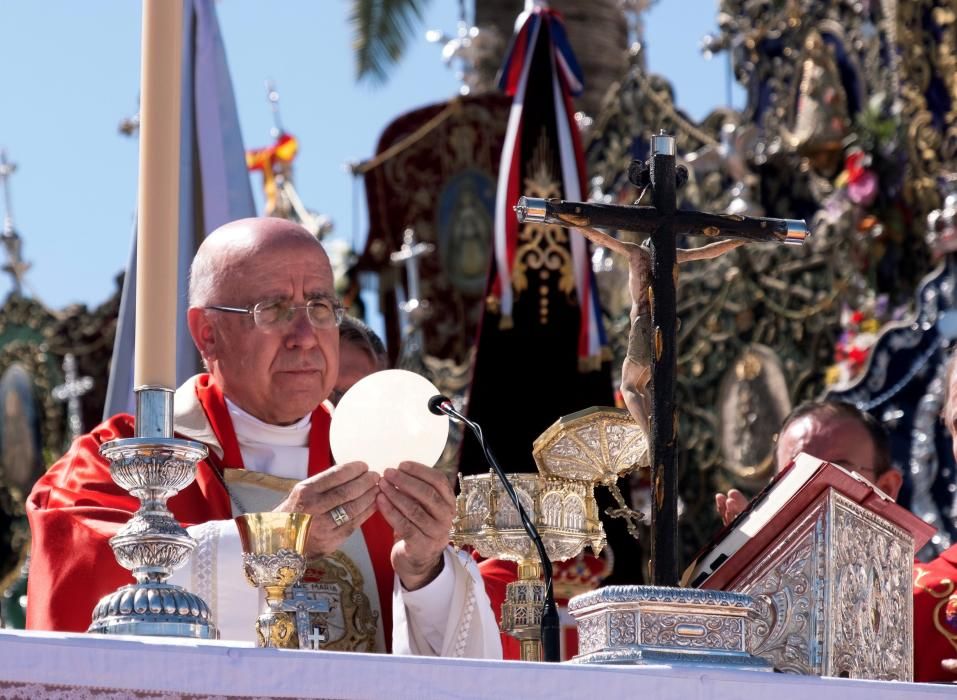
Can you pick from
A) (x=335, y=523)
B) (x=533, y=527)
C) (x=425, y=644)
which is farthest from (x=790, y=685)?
(x=425, y=644)

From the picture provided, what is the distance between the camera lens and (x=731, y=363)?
1028cm

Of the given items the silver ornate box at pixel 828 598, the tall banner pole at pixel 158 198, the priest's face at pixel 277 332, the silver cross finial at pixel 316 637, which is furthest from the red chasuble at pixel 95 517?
the silver ornate box at pixel 828 598

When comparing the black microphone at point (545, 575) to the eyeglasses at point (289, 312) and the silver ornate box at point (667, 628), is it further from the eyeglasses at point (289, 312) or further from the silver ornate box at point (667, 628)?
the eyeglasses at point (289, 312)

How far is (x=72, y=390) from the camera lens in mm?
12750

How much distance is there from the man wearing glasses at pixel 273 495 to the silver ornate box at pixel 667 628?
1.73 feet

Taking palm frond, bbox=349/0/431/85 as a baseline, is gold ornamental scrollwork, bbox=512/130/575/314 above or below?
below

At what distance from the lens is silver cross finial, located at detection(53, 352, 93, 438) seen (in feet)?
41.8

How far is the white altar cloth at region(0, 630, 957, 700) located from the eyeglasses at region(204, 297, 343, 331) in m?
1.45

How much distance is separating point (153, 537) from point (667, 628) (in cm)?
66

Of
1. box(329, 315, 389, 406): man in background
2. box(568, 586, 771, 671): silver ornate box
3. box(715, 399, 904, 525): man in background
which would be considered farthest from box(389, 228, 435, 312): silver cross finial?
box(568, 586, 771, 671): silver ornate box

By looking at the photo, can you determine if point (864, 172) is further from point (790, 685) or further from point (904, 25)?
point (790, 685)

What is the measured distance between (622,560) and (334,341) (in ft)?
12.0

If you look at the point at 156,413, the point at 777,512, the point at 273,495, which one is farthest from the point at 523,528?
the point at 273,495

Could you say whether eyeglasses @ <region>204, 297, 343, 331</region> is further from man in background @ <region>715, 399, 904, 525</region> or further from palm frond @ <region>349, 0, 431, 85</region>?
palm frond @ <region>349, 0, 431, 85</region>
